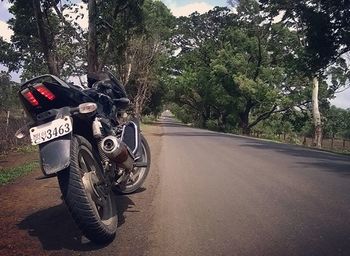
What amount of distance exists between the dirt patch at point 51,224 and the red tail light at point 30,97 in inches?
53.9

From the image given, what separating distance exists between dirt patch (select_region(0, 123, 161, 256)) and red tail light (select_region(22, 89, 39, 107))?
53.9 inches

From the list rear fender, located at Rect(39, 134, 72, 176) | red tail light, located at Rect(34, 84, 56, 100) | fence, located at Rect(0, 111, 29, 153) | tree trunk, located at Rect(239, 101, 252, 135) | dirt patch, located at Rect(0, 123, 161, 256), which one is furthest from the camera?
tree trunk, located at Rect(239, 101, 252, 135)

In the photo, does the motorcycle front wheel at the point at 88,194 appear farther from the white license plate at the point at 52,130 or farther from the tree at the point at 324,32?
the tree at the point at 324,32

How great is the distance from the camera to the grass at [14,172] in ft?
24.9

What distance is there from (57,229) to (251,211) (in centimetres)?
241

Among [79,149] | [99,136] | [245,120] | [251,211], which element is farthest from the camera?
[245,120]

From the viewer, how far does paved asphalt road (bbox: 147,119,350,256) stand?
4113mm

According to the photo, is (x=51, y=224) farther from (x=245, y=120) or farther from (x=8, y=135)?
(x=245, y=120)

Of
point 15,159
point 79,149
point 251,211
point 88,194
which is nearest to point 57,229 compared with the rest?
point 88,194

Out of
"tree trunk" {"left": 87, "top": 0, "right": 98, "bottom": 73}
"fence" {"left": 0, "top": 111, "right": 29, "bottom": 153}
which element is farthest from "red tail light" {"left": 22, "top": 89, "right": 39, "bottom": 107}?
"tree trunk" {"left": 87, "top": 0, "right": 98, "bottom": 73}

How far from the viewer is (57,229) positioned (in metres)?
4.57

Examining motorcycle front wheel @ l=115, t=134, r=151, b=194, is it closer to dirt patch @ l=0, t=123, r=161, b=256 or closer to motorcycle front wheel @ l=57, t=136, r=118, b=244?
dirt patch @ l=0, t=123, r=161, b=256

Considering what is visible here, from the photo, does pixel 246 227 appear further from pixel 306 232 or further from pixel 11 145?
→ pixel 11 145

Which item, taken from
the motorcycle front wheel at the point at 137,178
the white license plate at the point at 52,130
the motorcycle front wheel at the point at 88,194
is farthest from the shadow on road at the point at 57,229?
the white license plate at the point at 52,130
